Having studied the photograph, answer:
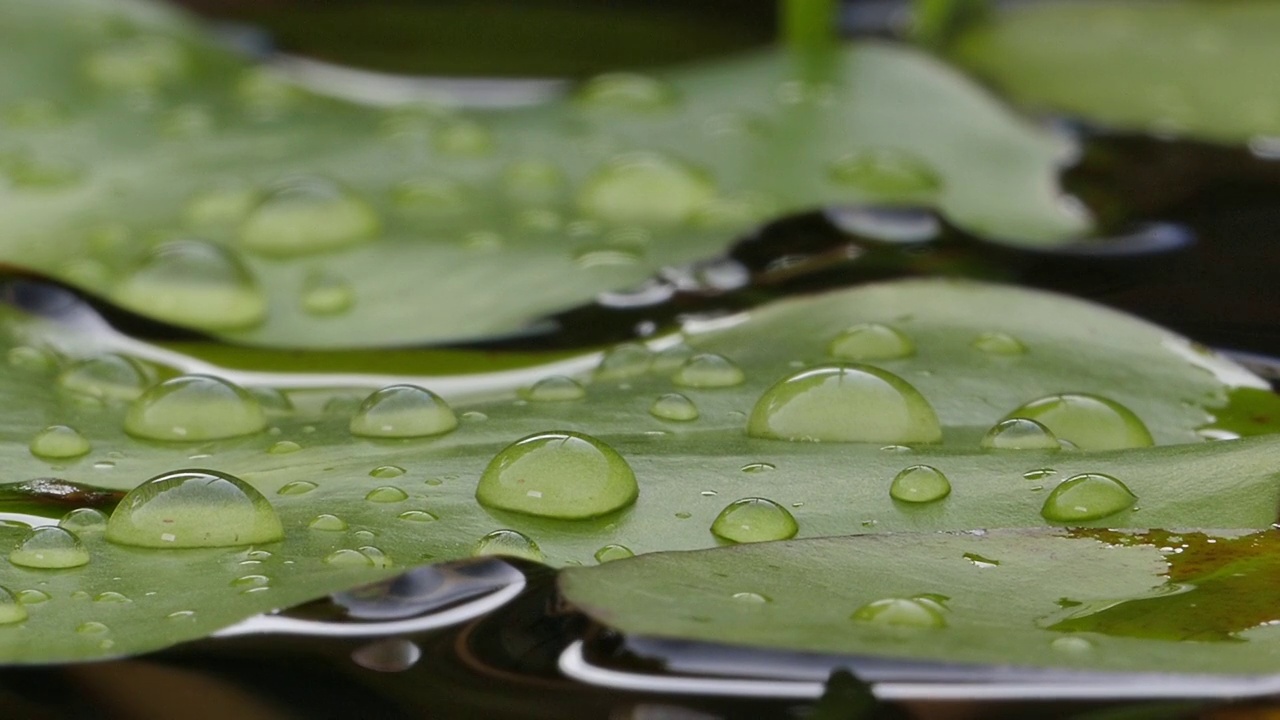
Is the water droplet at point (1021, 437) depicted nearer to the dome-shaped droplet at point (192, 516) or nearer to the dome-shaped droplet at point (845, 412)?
the dome-shaped droplet at point (845, 412)

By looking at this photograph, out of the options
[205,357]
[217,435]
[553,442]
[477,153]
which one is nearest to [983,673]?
[553,442]

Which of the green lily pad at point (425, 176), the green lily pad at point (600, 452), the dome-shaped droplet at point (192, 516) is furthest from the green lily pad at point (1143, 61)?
the dome-shaped droplet at point (192, 516)

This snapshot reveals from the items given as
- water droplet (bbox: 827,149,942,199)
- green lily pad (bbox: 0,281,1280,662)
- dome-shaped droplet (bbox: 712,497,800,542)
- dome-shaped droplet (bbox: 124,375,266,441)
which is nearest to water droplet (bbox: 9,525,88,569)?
green lily pad (bbox: 0,281,1280,662)

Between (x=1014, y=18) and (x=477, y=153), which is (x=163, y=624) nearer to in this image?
(x=477, y=153)

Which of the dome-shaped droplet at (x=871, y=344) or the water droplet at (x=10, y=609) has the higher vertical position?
the dome-shaped droplet at (x=871, y=344)

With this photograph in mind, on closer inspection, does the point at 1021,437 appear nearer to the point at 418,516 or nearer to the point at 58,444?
the point at 418,516

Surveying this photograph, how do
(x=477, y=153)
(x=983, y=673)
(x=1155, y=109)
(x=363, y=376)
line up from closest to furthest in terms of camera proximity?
(x=983, y=673), (x=363, y=376), (x=477, y=153), (x=1155, y=109)

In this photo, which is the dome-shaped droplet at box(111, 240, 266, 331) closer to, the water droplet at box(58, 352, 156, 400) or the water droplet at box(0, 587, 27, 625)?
the water droplet at box(58, 352, 156, 400)
